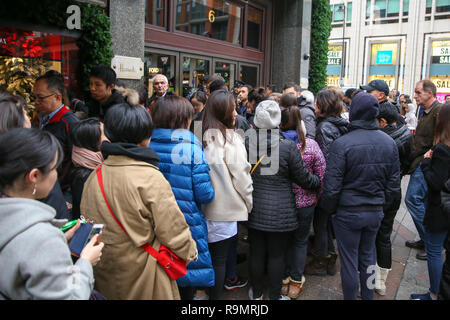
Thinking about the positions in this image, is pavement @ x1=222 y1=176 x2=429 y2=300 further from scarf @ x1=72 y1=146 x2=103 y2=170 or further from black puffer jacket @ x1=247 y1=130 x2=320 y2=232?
scarf @ x1=72 y1=146 x2=103 y2=170

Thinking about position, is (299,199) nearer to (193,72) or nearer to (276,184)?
(276,184)

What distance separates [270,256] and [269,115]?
1.34 meters

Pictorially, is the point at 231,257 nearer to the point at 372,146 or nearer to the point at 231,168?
the point at 231,168

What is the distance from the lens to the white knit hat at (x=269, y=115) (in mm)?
3230

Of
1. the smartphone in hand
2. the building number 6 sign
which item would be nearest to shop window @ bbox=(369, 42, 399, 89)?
the building number 6 sign

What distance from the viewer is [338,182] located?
123 inches

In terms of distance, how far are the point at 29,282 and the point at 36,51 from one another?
3.95 meters

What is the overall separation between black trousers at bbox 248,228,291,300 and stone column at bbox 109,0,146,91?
3336 millimetres

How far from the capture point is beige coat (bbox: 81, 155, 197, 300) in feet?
6.97

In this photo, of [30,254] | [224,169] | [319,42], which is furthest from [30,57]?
[319,42]

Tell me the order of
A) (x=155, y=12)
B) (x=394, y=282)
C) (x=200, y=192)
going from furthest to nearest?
(x=155, y=12) → (x=394, y=282) → (x=200, y=192)

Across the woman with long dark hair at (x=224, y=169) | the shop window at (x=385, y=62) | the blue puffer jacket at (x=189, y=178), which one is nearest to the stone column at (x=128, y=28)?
the woman with long dark hair at (x=224, y=169)

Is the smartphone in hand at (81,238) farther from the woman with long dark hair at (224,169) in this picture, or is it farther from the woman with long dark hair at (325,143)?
the woman with long dark hair at (325,143)

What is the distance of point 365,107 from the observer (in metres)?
3.12
